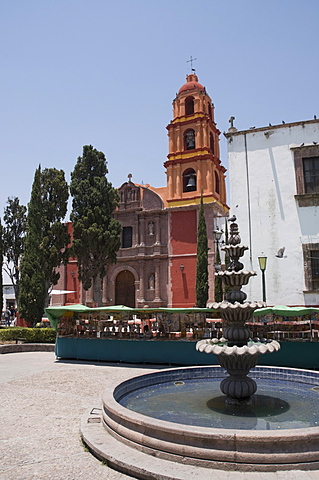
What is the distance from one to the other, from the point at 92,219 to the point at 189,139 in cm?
1091

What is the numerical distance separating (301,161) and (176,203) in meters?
12.9

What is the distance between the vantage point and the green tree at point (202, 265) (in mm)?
24828

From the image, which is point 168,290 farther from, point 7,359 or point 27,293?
point 7,359

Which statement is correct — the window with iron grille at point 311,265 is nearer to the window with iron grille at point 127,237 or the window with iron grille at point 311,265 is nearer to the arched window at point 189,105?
the window with iron grille at point 127,237

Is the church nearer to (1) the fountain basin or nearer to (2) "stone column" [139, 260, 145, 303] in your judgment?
(2) "stone column" [139, 260, 145, 303]

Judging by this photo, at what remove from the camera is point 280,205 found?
17672 mm

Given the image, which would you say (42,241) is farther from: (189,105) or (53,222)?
(189,105)

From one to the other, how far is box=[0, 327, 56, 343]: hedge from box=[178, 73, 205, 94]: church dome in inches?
870

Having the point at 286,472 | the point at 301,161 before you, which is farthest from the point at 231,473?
the point at 301,161

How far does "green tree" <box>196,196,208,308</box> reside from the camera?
2483 cm

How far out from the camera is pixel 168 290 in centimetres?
2869

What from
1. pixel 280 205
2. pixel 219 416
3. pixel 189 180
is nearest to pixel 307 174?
pixel 280 205

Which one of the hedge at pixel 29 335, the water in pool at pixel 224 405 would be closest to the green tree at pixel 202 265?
the hedge at pixel 29 335

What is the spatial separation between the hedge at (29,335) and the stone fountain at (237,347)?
13606 millimetres
